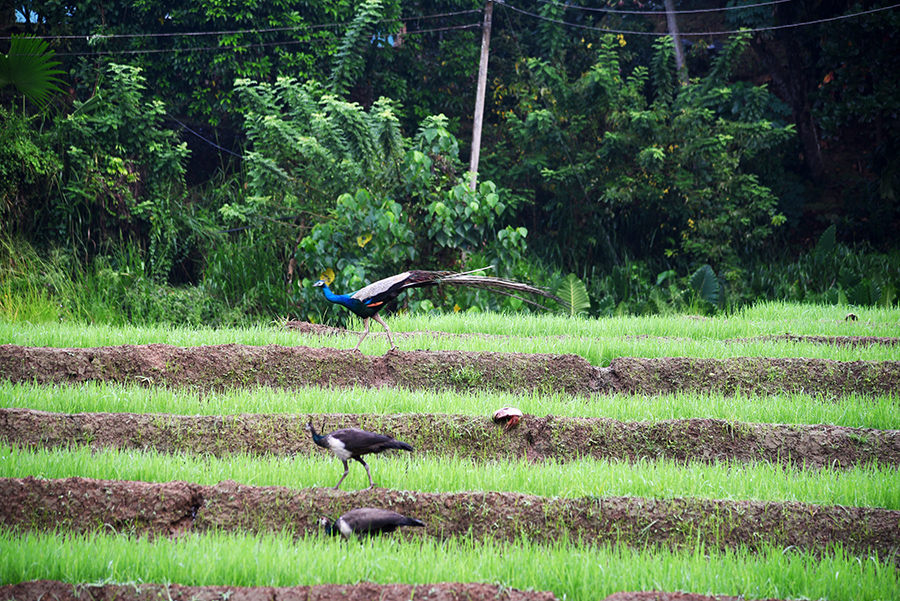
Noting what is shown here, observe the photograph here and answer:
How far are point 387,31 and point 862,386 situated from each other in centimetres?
1123

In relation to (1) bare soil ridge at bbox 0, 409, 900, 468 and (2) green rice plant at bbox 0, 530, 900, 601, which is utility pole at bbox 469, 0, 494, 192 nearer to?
(1) bare soil ridge at bbox 0, 409, 900, 468

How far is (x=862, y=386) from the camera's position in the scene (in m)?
5.62

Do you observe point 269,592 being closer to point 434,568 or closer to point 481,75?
point 434,568

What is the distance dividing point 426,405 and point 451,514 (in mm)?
1449

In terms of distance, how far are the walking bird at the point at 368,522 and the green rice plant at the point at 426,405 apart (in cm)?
150

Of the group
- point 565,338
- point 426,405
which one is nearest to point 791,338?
point 565,338

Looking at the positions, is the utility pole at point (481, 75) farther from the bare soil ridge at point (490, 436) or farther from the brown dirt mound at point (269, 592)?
the brown dirt mound at point (269, 592)

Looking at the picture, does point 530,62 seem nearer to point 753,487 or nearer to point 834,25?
point 834,25

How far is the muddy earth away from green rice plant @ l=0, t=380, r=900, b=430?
0.78 feet

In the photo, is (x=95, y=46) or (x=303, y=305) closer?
(x=303, y=305)

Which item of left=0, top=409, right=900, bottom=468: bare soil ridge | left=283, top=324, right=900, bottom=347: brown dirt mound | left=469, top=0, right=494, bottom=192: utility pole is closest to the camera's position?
left=0, top=409, right=900, bottom=468: bare soil ridge

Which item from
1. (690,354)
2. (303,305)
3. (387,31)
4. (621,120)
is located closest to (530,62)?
(621,120)

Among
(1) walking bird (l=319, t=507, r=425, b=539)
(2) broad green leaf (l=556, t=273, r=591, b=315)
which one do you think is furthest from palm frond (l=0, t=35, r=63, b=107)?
(1) walking bird (l=319, t=507, r=425, b=539)

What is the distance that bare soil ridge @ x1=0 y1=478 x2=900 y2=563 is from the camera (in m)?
3.34
